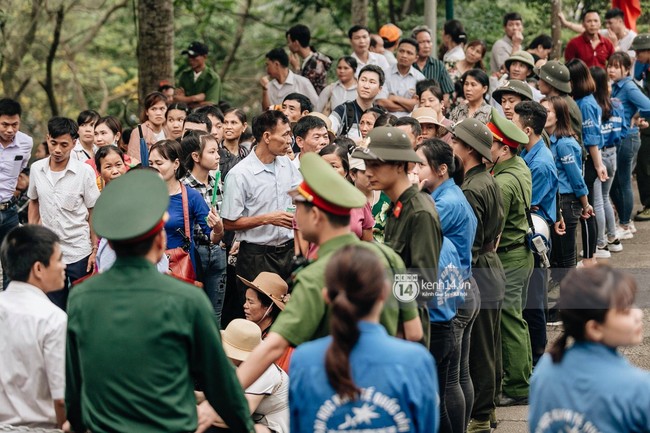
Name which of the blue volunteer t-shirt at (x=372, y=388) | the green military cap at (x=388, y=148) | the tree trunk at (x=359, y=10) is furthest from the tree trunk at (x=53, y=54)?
the blue volunteer t-shirt at (x=372, y=388)

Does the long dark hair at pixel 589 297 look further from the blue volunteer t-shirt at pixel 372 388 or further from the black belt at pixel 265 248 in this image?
the black belt at pixel 265 248

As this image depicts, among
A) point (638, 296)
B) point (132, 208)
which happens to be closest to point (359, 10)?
point (638, 296)

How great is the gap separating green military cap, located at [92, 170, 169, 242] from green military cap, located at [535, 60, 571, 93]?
6190 mm

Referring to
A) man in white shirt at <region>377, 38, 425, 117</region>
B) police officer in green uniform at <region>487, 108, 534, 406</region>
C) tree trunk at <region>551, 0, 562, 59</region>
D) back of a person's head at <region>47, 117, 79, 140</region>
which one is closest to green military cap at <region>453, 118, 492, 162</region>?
police officer in green uniform at <region>487, 108, 534, 406</region>

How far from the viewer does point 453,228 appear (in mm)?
6293

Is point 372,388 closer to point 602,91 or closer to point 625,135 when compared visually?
point 602,91

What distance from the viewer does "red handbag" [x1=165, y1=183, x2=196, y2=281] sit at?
298 inches

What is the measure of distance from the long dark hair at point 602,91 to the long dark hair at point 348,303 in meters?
7.93

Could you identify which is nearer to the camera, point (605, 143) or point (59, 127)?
point (59, 127)

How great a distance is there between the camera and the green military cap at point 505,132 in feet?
24.7

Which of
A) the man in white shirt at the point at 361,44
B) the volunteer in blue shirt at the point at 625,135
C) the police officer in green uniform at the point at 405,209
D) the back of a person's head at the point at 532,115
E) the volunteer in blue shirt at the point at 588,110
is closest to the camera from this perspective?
the police officer in green uniform at the point at 405,209

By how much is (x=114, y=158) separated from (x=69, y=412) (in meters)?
4.21

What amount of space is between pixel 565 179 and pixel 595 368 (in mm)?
6033

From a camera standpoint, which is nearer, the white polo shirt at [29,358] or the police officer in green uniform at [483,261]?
the white polo shirt at [29,358]
